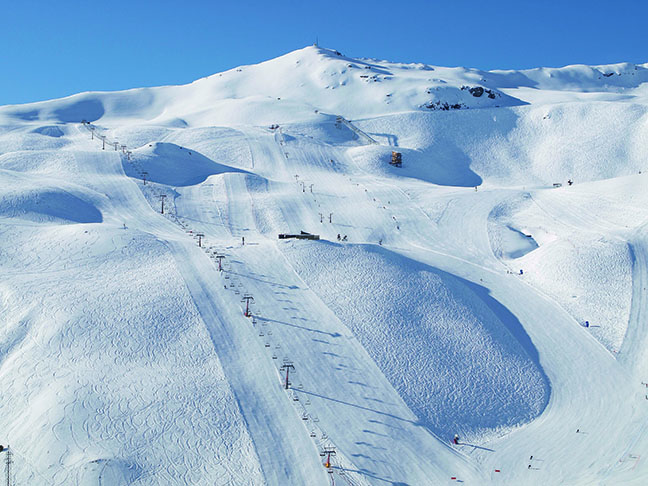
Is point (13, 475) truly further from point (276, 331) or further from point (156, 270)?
point (156, 270)

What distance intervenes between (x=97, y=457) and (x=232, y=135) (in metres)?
74.2

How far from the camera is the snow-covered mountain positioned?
3055cm

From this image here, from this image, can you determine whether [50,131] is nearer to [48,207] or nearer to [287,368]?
[48,207]

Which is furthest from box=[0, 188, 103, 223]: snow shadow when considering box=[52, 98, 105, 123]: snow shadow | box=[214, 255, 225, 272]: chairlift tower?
box=[52, 98, 105, 123]: snow shadow

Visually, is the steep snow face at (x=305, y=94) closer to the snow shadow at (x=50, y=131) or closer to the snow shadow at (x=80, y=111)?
the snow shadow at (x=80, y=111)

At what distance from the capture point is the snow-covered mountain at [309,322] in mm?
30547

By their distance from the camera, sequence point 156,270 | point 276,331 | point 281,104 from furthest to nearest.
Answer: point 281,104 < point 156,270 < point 276,331

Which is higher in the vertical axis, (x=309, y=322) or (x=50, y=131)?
(x=50, y=131)

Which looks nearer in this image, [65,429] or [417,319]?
[65,429]

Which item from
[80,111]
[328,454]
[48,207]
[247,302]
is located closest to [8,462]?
[328,454]

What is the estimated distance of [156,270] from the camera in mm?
46406

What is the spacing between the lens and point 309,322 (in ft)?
134

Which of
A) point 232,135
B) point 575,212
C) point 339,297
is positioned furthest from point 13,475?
point 232,135

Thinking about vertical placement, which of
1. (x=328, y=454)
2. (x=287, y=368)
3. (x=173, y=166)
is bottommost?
(x=328, y=454)
